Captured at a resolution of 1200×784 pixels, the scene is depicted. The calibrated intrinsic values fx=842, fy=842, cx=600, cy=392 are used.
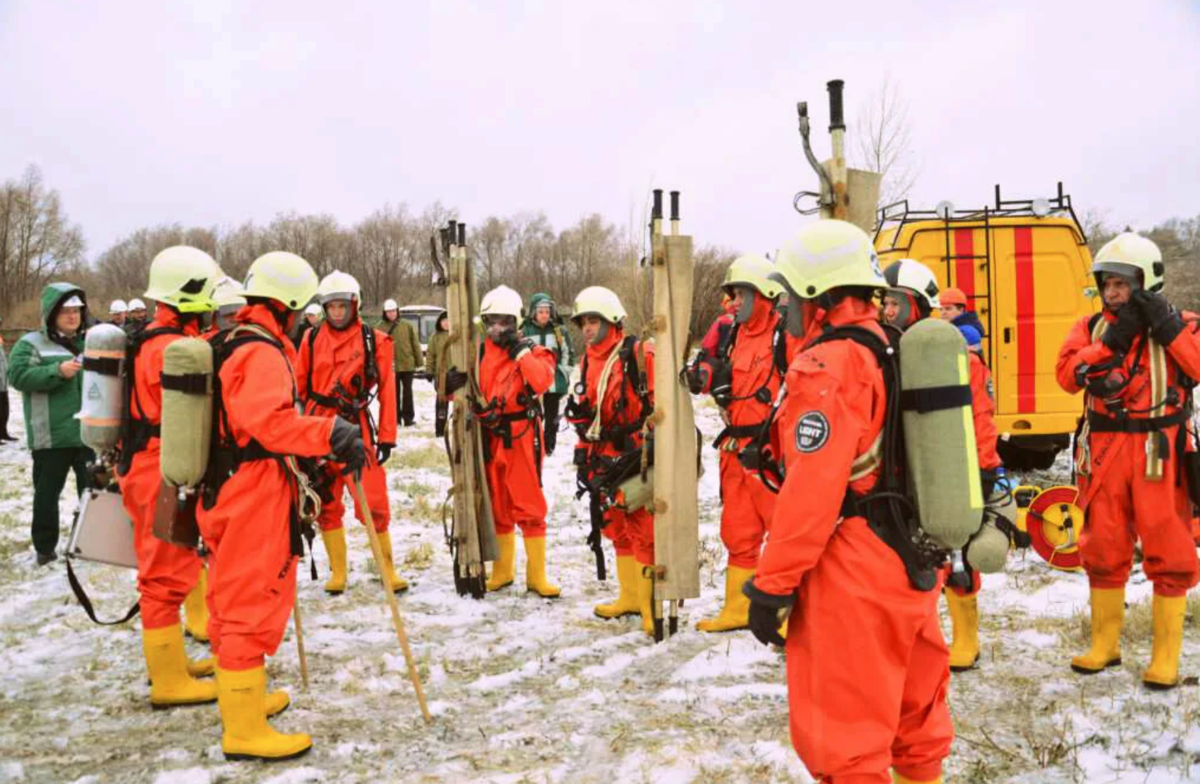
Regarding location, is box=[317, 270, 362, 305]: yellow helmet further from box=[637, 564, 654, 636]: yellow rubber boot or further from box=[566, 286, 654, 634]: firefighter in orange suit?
box=[637, 564, 654, 636]: yellow rubber boot

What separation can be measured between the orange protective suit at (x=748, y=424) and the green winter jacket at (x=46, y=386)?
5.42m

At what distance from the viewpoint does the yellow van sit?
8.95 m

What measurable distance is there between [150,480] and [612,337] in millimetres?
3039

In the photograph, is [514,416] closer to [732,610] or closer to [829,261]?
[732,610]

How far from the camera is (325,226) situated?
6050cm

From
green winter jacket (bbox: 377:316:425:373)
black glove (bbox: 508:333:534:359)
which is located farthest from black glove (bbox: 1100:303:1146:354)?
green winter jacket (bbox: 377:316:425:373)

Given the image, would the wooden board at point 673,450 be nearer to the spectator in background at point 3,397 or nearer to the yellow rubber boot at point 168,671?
the yellow rubber boot at point 168,671

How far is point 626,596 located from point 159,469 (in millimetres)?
3098

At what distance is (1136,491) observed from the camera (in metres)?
4.38

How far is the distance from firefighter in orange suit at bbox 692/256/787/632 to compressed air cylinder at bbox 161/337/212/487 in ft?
8.91

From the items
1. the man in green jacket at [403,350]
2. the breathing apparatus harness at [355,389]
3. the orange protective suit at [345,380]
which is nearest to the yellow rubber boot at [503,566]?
the orange protective suit at [345,380]

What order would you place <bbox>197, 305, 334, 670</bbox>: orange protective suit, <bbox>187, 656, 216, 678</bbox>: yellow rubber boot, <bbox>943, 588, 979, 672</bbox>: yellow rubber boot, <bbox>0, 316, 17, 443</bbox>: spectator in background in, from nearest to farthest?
<bbox>197, 305, 334, 670</bbox>: orange protective suit < <bbox>943, 588, 979, 672</bbox>: yellow rubber boot < <bbox>187, 656, 216, 678</bbox>: yellow rubber boot < <bbox>0, 316, 17, 443</bbox>: spectator in background

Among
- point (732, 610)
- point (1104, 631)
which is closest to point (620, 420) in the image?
point (732, 610)

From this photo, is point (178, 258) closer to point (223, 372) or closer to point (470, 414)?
point (223, 372)
